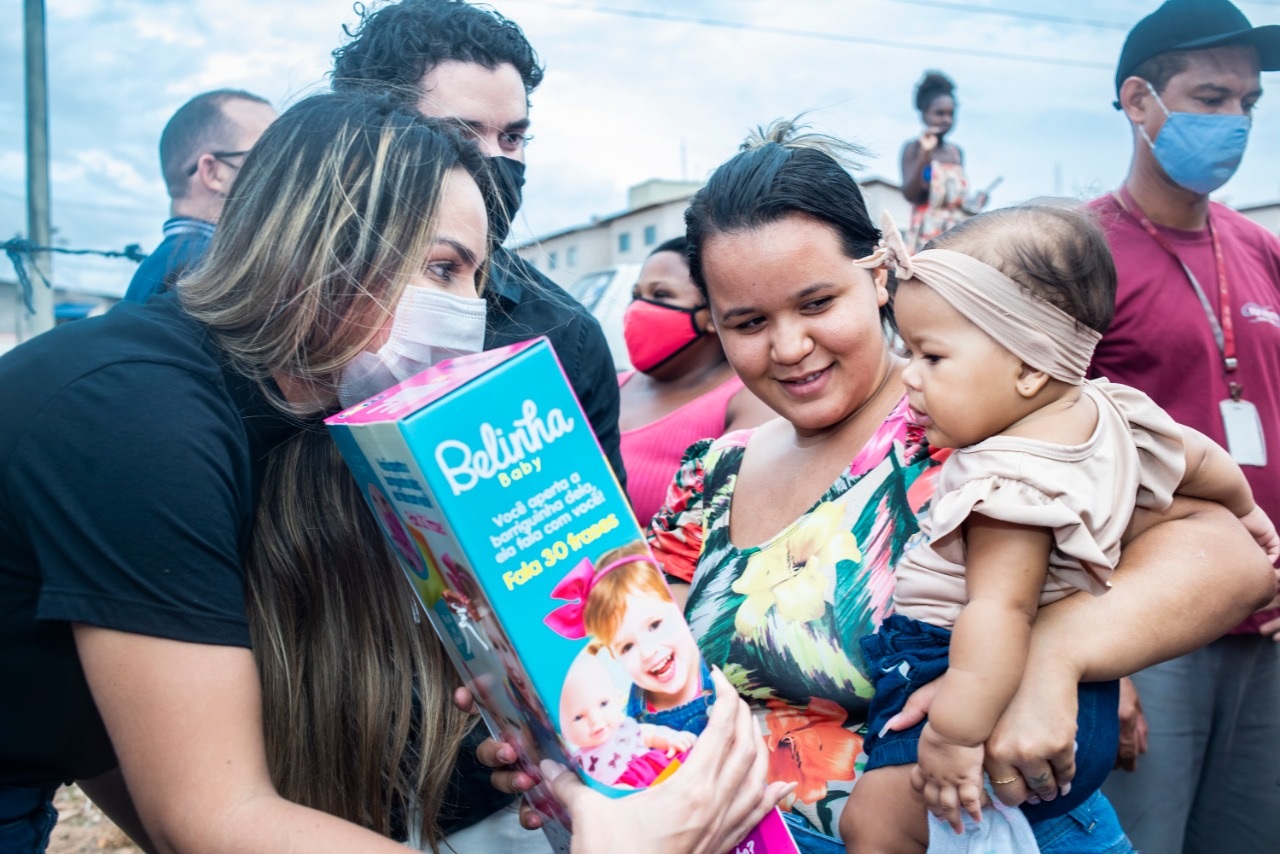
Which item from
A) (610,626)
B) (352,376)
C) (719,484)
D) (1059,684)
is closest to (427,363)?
(352,376)

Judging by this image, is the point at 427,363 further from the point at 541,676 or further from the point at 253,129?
the point at 253,129

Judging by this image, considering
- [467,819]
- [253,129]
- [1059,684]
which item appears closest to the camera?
[1059,684]

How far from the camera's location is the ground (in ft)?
12.8

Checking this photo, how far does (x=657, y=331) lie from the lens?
378cm

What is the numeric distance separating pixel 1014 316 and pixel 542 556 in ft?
2.72

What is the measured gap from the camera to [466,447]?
1.12 m

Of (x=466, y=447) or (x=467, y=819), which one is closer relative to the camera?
(x=466, y=447)

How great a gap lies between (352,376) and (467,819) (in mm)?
912

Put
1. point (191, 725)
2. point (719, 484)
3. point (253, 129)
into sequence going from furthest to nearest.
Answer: point (253, 129) < point (719, 484) < point (191, 725)

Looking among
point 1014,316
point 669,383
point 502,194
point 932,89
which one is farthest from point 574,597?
point 932,89

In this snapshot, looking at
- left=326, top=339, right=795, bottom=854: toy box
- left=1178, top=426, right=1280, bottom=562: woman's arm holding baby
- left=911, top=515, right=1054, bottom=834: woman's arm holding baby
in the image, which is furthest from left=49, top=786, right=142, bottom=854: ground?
left=1178, top=426, right=1280, bottom=562: woman's arm holding baby

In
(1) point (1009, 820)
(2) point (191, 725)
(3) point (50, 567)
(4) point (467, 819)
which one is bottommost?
(4) point (467, 819)

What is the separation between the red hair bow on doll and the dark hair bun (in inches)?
254

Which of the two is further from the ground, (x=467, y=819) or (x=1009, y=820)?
(x=1009, y=820)
